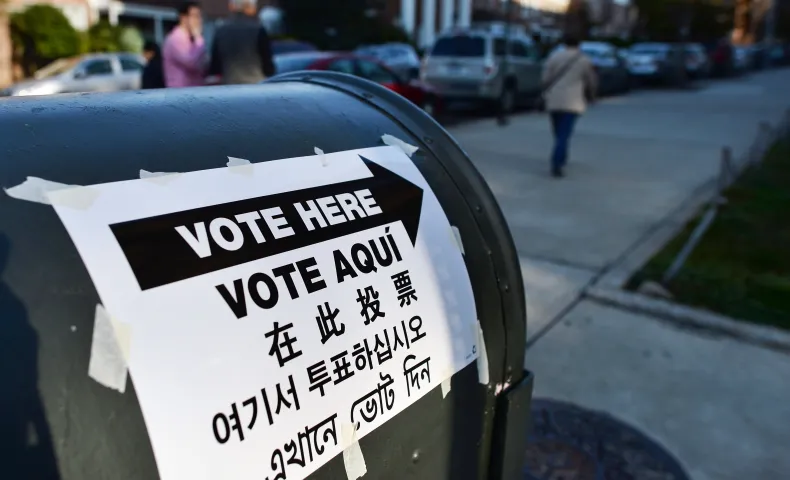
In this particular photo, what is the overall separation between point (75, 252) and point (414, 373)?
0.76 metres

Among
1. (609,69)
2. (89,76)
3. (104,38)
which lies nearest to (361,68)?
(89,76)

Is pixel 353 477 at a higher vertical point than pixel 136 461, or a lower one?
Result: lower

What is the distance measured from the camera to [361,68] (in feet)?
36.0

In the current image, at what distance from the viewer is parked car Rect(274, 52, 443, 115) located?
31.4 ft

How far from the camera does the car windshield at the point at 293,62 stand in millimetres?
9320

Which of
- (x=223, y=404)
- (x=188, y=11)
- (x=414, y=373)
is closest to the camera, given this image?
(x=223, y=404)

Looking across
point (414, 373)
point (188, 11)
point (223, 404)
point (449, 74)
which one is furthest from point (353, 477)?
point (449, 74)

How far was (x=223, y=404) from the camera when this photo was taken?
1.12 meters

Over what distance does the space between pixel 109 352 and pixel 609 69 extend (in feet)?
66.9

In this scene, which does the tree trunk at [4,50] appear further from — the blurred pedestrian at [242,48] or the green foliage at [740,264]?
the green foliage at [740,264]

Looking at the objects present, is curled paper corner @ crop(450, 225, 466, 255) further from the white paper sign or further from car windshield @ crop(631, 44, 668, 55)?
car windshield @ crop(631, 44, 668, 55)

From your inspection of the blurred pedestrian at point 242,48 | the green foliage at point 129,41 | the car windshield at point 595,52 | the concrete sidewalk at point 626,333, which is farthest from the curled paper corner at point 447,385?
the green foliage at point 129,41

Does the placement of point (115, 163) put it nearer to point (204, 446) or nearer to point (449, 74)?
point (204, 446)

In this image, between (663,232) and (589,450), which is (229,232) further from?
(663,232)
